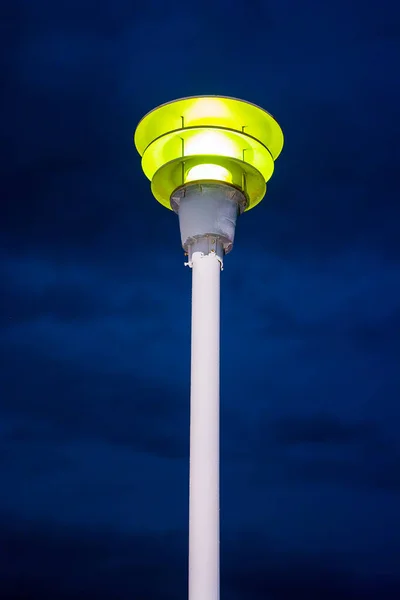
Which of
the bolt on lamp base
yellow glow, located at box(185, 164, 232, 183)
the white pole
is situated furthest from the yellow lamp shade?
the white pole

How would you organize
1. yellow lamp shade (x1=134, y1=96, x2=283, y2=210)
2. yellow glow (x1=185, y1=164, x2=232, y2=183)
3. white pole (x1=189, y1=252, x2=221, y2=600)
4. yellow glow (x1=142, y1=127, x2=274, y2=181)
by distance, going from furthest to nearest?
yellow glow (x1=185, y1=164, x2=232, y2=183)
yellow glow (x1=142, y1=127, x2=274, y2=181)
yellow lamp shade (x1=134, y1=96, x2=283, y2=210)
white pole (x1=189, y1=252, x2=221, y2=600)

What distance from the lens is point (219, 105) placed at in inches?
365

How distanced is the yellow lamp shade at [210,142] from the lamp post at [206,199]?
13mm

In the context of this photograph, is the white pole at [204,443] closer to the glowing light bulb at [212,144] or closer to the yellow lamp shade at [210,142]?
the yellow lamp shade at [210,142]

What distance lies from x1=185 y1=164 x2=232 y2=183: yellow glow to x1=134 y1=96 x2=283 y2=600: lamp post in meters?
0.01

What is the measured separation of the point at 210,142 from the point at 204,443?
3996 mm

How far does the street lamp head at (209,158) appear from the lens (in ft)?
30.7

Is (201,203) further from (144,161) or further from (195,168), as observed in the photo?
(144,161)

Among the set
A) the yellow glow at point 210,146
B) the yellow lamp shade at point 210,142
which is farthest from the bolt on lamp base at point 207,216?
the yellow glow at point 210,146

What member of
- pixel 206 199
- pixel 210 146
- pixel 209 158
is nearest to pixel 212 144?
pixel 210 146

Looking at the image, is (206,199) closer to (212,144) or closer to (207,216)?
(207,216)

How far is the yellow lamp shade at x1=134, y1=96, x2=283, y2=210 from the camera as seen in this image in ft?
30.6

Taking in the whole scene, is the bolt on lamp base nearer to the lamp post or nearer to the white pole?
the lamp post

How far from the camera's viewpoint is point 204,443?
891 cm
